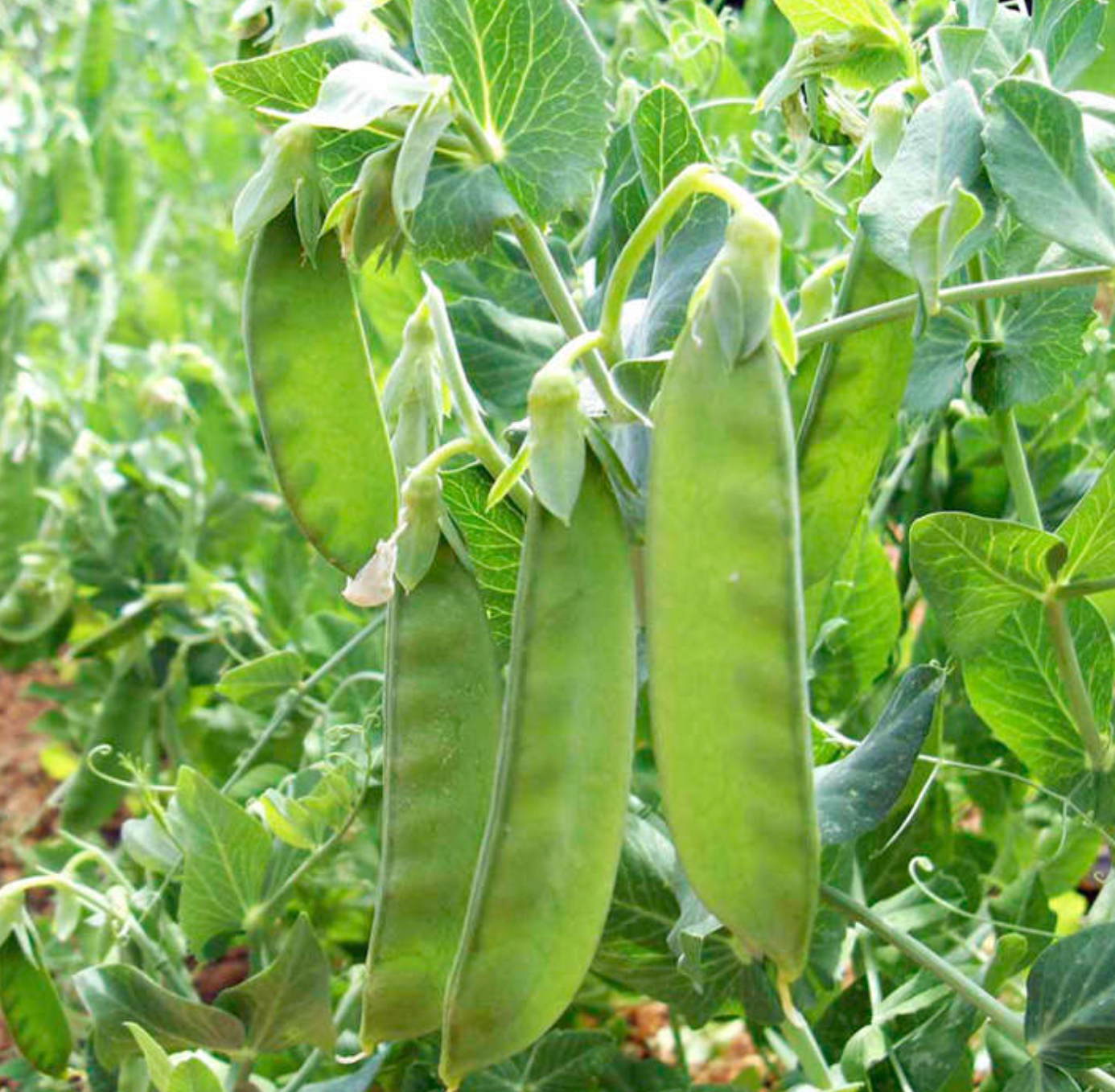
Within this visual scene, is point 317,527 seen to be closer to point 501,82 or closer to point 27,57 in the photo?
point 501,82

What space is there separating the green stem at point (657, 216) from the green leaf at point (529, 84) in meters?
0.17

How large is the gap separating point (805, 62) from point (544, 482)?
1.06ft

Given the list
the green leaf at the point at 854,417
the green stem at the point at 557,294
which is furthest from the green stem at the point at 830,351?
the green stem at the point at 557,294

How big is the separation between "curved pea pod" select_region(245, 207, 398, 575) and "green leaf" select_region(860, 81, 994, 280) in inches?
8.6

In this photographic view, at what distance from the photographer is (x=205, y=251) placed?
226 centimetres

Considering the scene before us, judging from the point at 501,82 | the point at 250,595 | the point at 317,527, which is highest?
the point at 501,82

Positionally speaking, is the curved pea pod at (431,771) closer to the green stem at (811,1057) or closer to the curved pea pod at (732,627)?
the curved pea pod at (732,627)

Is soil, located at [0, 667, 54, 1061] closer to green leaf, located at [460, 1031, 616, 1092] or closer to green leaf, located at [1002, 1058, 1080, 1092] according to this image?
green leaf, located at [460, 1031, 616, 1092]

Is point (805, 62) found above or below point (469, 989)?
above

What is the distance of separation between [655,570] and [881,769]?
10.1 inches

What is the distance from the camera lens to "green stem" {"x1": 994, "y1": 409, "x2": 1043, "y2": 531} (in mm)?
904

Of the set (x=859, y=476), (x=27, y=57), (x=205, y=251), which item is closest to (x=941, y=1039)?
(x=859, y=476)

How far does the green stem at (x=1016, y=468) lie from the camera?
35.6 inches

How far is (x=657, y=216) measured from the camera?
58 centimetres
